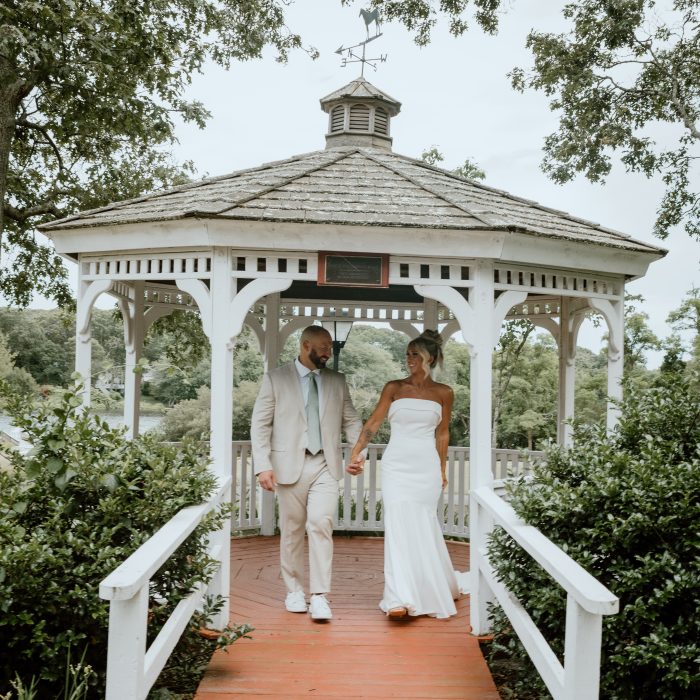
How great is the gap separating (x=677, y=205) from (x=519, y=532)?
46.2 feet

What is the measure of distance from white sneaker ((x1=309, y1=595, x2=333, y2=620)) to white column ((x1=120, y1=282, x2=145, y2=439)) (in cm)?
328

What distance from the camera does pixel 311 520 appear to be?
19.1 feet

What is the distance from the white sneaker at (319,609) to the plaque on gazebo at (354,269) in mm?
2446

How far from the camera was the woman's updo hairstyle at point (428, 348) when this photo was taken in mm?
6219

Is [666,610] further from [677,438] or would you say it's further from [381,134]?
[381,134]

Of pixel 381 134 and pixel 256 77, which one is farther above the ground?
pixel 256 77

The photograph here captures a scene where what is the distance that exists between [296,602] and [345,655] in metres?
0.99

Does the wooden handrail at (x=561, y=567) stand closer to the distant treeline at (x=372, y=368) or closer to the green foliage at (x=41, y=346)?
the distant treeline at (x=372, y=368)

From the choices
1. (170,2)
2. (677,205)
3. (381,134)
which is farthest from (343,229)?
(677,205)

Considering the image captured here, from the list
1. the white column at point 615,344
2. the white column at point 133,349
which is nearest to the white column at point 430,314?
the white column at point 615,344

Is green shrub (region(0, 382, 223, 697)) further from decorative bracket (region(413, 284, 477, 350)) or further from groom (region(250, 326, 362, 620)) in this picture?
decorative bracket (region(413, 284, 477, 350))

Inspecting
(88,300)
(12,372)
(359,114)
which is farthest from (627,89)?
(12,372)

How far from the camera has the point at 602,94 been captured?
16.2 m

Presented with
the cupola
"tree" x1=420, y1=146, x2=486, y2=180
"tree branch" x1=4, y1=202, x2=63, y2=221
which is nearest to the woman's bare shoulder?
the cupola
